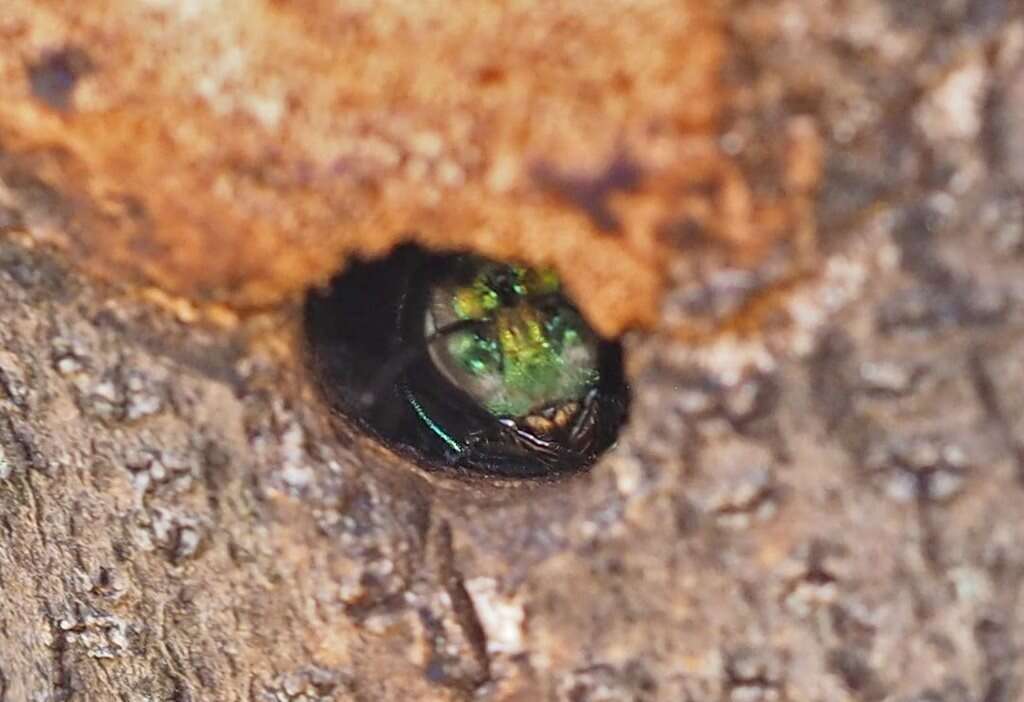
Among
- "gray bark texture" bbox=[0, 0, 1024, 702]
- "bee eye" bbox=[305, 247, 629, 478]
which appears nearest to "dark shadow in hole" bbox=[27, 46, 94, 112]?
"gray bark texture" bbox=[0, 0, 1024, 702]

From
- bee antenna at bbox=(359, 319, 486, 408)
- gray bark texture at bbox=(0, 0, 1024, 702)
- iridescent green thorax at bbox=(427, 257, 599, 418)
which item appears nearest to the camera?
gray bark texture at bbox=(0, 0, 1024, 702)

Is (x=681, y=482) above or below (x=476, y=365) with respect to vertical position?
below

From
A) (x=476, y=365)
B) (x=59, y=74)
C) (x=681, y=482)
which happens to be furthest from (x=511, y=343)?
(x=59, y=74)

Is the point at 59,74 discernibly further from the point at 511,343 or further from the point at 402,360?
the point at 511,343

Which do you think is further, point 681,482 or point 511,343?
point 511,343

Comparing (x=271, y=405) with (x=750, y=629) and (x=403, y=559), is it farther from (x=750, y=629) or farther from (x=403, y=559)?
(x=750, y=629)

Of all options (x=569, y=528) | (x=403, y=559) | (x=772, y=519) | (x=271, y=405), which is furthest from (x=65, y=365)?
(x=772, y=519)

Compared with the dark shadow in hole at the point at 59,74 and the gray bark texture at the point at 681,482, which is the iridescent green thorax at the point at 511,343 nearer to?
the gray bark texture at the point at 681,482

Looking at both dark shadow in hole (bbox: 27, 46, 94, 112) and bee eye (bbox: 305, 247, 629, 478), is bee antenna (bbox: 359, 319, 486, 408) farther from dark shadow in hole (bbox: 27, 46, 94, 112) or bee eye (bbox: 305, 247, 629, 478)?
dark shadow in hole (bbox: 27, 46, 94, 112)
